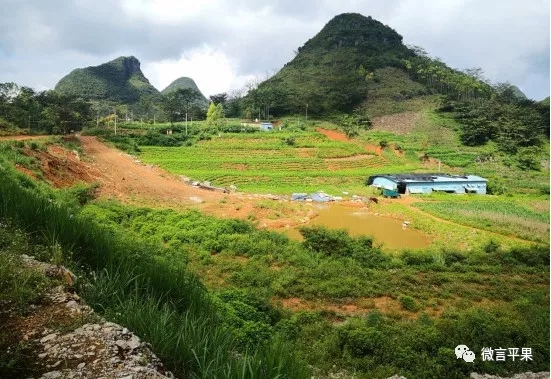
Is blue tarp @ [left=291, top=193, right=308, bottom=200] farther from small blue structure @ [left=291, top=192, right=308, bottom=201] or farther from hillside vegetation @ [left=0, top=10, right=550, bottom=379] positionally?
hillside vegetation @ [left=0, top=10, right=550, bottom=379]

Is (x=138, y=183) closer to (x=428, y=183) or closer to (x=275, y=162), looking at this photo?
(x=275, y=162)

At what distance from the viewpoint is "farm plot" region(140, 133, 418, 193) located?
97.0 ft

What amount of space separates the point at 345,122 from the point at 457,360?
170 ft

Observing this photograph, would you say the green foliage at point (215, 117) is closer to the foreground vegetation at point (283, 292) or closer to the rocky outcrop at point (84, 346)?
the foreground vegetation at point (283, 292)

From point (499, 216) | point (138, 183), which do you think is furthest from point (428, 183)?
point (138, 183)

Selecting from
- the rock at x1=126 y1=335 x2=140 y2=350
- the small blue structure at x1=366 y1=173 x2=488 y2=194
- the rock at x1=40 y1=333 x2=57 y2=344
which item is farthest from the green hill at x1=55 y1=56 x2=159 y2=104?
the rock at x1=126 y1=335 x2=140 y2=350

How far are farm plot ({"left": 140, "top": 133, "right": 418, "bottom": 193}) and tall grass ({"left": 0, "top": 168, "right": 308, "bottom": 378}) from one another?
2318cm

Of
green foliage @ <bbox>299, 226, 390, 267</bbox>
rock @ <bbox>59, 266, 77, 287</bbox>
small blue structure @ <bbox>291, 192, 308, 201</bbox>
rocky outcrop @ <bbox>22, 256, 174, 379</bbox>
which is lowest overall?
small blue structure @ <bbox>291, 192, 308, 201</bbox>

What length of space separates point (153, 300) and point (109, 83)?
3551 inches

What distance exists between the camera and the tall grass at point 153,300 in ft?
7.29

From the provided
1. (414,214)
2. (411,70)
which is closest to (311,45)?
(411,70)

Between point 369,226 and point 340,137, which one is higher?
point 340,137

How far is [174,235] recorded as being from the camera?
44.5ft

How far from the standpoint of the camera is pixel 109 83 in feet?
274
